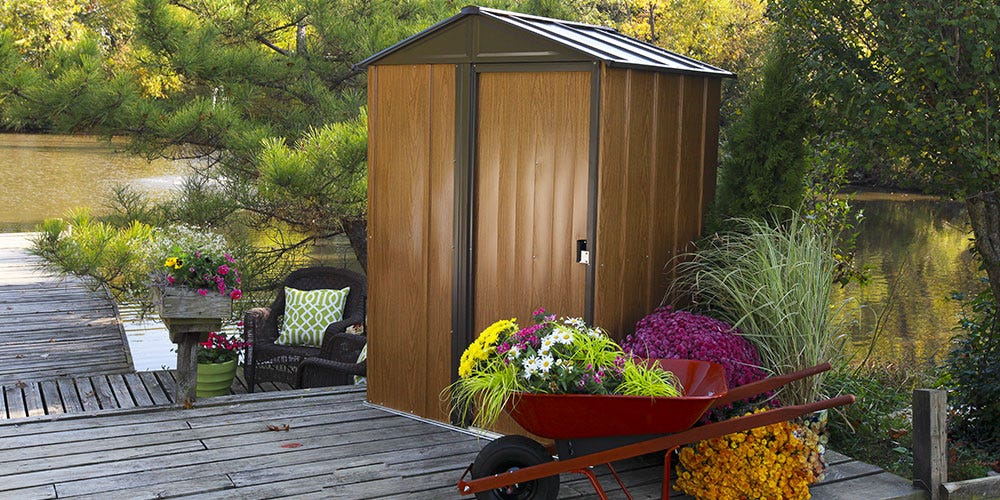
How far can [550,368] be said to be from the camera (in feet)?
11.6

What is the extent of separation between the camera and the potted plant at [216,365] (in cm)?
622

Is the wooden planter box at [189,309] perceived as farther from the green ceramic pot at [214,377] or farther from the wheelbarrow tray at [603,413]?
the wheelbarrow tray at [603,413]

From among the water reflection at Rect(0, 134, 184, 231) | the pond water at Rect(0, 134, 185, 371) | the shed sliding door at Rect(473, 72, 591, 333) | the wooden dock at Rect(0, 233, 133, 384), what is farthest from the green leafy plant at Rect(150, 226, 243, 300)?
the water reflection at Rect(0, 134, 184, 231)

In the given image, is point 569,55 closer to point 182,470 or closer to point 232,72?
point 182,470

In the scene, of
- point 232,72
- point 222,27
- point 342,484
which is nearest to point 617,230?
point 342,484

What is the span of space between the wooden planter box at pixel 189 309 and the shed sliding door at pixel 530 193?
1344 mm

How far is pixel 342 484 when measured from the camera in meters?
4.14

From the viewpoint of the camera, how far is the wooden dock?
21.3ft

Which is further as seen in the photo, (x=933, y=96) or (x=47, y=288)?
(x=47, y=288)

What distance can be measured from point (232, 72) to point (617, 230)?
535 centimetres

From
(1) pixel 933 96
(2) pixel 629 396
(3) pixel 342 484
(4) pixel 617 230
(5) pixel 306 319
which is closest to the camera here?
(2) pixel 629 396

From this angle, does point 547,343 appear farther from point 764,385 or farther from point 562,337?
point 764,385

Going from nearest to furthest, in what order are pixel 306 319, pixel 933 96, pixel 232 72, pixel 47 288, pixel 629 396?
pixel 629 396 < pixel 933 96 < pixel 306 319 < pixel 232 72 < pixel 47 288

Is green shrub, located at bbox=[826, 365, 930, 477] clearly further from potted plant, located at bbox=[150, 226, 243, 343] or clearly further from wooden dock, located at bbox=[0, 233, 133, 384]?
wooden dock, located at bbox=[0, 233, 133, 384]
